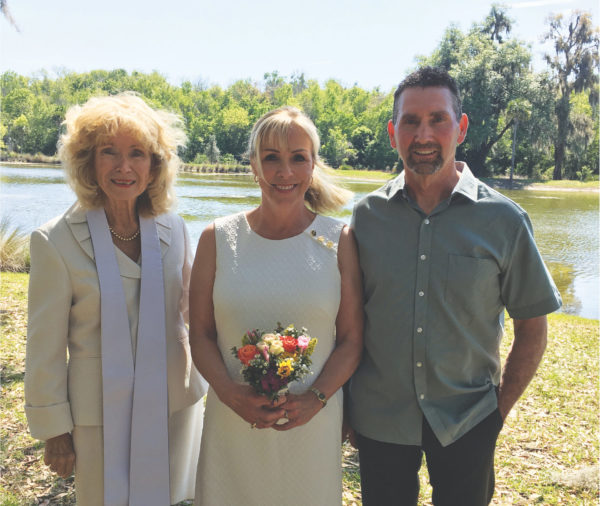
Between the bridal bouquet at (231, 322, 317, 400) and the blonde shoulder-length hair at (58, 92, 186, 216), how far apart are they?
48.4 inches

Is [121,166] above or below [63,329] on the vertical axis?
above

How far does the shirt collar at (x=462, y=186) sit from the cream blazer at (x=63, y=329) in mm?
1550

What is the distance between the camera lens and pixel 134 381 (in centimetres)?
301

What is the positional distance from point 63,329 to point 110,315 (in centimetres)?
25

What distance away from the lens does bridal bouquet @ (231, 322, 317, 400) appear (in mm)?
2447

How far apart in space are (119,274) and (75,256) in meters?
0.25

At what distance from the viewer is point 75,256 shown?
9.38ft

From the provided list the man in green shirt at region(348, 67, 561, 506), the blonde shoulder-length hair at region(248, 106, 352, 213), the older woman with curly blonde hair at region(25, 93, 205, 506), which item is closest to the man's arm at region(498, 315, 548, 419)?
the man in green shirt at region(348, 67, 561, 506)

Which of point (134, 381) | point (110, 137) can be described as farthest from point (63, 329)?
point (110, 137)

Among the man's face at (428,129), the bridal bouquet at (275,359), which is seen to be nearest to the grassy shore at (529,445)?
the bridal bouquet at (275,359)

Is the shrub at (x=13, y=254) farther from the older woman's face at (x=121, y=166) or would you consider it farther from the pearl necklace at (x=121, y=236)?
the older woman's face at (x=121, y=166)

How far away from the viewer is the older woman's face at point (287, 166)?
2.86 m

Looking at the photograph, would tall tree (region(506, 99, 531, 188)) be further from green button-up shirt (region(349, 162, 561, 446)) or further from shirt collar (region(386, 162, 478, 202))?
green button-up shirt (region(349, 162, 561, 446))

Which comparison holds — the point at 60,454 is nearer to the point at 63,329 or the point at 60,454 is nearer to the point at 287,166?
the point at 63,329
